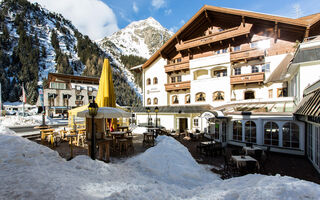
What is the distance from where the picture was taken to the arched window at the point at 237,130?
1301 centimetres

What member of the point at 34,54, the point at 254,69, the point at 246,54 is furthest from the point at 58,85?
the point at 34,54

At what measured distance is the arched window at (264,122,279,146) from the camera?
1119 centimetres

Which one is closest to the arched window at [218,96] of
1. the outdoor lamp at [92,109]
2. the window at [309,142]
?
the window at [309,142]

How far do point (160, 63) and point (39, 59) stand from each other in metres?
91.7

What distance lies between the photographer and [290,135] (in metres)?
10.6

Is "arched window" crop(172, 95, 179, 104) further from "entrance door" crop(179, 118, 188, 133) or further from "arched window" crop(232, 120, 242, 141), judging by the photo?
"arched window" crop(232, 120, 242, 141)

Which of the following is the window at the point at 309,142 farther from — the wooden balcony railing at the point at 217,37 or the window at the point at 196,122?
the wooden balcony railing at the point at 217,37

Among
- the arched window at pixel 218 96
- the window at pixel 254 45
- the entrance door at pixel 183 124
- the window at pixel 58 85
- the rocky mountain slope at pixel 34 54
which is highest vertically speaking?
the rocky mountain slope at pixel 34 54

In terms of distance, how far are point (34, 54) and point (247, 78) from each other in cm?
10339

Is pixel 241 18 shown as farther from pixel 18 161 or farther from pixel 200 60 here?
pixel 18 161

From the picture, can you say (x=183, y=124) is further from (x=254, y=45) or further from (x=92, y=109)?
(x=92, y=109)

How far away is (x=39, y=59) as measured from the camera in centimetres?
8275

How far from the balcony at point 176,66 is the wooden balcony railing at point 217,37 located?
7.19 ft

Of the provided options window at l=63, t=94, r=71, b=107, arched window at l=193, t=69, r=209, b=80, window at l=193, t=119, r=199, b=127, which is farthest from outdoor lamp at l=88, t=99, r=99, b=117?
window at l=63, t=94, r=71, b=107
